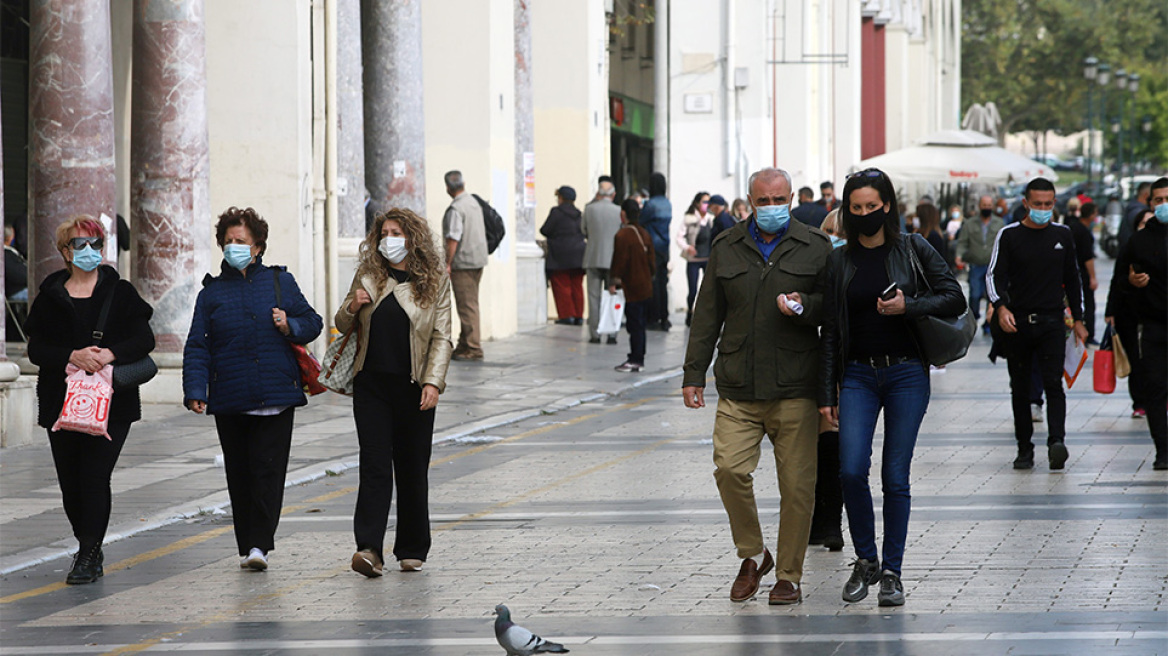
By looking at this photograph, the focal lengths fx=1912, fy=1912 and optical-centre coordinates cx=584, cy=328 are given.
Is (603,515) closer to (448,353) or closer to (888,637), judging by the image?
(448,353)

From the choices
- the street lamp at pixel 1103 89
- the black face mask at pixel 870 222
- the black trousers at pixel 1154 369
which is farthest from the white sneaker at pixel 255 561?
the street lamp at pixel 1103 89

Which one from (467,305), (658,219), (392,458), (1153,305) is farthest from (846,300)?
(658,219)

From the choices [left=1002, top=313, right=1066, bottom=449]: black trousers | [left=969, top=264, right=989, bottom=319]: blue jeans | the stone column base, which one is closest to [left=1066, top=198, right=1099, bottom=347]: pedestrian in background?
[left=1002, top=313, right=1066, bottom=449]: black trousers

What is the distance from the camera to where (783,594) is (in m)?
7.63

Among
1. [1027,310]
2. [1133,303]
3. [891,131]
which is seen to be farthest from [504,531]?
[891,131]

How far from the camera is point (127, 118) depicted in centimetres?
2080

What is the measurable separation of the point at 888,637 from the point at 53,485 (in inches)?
252

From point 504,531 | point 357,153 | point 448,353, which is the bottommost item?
point 504,531

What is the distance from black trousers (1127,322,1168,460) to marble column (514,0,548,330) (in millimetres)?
14136

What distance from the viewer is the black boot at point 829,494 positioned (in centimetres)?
898

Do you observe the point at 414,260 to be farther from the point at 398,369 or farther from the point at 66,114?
the point at 66,114

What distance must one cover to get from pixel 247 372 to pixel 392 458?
0.80 metres

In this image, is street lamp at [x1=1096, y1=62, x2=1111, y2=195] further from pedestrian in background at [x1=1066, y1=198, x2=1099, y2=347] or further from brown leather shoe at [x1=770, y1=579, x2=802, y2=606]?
brown leather shoe at [x1=770, y1=579, x2=802, y2=606]

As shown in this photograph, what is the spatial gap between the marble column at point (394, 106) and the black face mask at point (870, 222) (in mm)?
13981
